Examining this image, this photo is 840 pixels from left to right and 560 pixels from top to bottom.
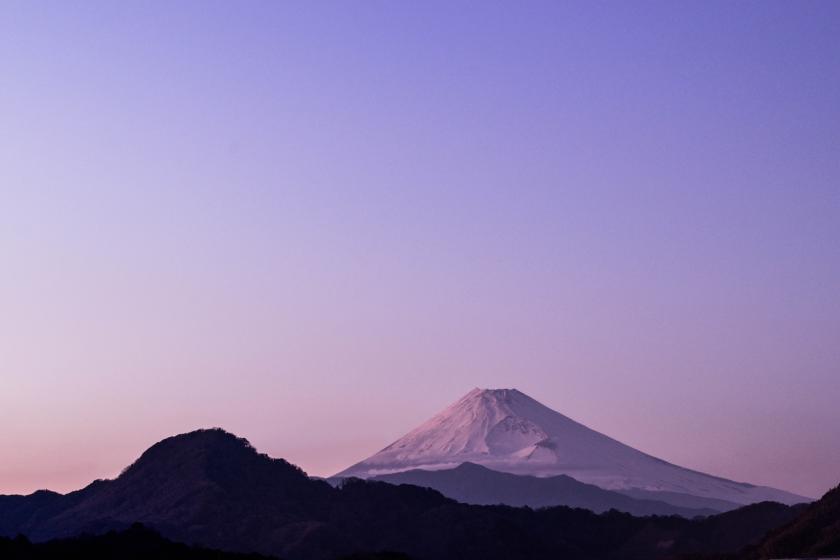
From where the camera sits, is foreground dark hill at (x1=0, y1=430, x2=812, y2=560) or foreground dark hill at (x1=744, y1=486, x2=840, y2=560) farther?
foreground dark hill at (x1=0, y1=430, x2=812, y2=560)

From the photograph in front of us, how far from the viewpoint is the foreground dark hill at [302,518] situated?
87.1m

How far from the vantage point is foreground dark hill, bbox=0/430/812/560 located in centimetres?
8706

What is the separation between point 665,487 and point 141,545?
122789mm

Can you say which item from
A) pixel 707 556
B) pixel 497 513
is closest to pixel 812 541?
pixel 707 556

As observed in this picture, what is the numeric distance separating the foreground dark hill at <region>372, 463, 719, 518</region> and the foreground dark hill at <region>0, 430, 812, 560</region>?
185ft

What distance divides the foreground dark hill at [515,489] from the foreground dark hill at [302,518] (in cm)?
5639

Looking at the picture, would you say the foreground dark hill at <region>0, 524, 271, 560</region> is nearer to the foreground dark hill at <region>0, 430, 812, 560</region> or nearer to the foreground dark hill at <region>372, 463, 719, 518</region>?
the foreground dark hill at <region>0, 430, 812, 560</region>

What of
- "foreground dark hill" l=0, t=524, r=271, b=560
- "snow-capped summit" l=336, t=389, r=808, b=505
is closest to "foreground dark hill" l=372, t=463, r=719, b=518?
"snow-capped summit" l=336, t=389, r=808, b=505

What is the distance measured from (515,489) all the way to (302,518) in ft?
247

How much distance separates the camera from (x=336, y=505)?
97.6 meters

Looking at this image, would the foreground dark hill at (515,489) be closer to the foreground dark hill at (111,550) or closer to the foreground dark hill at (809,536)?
the foreground dark hill at (809,536)

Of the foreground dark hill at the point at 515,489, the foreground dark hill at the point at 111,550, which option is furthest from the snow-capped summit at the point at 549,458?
the foreground dark hill at the point at 111,550

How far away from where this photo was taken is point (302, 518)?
93812 mm

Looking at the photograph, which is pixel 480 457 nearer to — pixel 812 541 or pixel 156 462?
pixel 156 462
